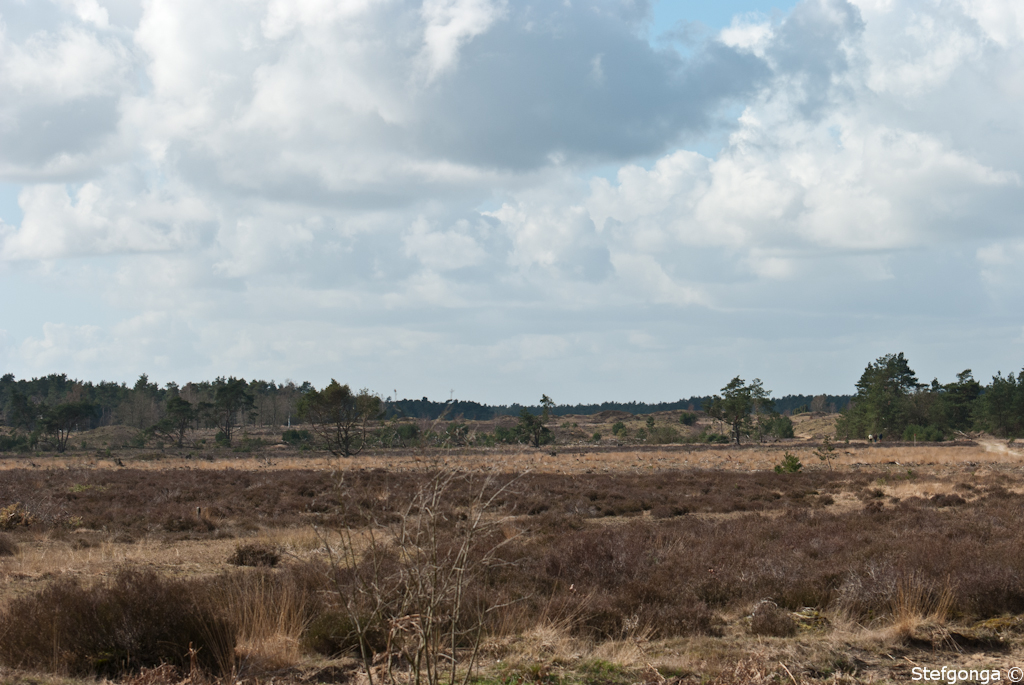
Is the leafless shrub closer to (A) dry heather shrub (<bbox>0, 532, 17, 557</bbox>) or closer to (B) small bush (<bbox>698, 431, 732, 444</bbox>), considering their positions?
(A) dry heather shrub (<bbox>0, 532, 17, 557</bbox>)

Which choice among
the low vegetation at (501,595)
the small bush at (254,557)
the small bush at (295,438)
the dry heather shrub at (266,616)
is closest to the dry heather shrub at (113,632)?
the low vegetation at (501,595)

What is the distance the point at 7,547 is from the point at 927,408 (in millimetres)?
87520

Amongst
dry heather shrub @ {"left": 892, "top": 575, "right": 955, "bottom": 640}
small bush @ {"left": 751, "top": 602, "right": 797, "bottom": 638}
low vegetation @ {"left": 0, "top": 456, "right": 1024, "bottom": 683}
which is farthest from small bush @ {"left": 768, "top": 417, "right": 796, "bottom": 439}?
small bush @ {"left": 751, "top": 602, "right": 797, "bottom": 638}

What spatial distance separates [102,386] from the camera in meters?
127

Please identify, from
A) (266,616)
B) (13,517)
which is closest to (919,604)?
(266,616)

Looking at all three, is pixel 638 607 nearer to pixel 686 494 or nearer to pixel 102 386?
pixel 686 494

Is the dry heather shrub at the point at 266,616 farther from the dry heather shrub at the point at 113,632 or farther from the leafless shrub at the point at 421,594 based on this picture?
the leafless shrub at the point at 421,594

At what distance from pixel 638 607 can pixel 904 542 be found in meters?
5.91

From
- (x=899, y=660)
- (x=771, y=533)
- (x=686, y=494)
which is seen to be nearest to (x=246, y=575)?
(x=899, y=660)

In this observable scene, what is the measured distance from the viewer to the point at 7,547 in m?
13.4

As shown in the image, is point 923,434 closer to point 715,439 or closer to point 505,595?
point 715,439

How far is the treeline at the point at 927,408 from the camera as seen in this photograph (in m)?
71.9

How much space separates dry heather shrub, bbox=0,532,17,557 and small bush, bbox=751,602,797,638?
12743 millimetres

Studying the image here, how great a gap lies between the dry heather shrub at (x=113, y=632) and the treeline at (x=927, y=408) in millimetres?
73075
